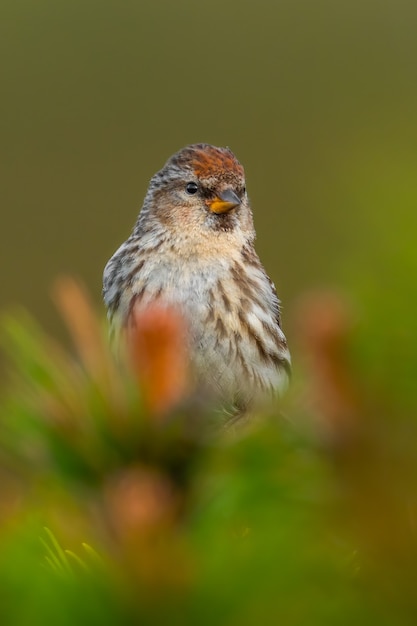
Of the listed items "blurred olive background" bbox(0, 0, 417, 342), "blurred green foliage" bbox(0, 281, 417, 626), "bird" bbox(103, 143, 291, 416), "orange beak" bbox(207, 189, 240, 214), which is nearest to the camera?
"blurred green foliage" bbox(0, 281, 417, 626)

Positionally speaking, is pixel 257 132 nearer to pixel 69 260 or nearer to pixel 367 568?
pixel 69 260

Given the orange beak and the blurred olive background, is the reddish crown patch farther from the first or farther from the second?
the blurred olive background

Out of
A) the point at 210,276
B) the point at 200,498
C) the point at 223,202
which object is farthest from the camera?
the point at 223,202

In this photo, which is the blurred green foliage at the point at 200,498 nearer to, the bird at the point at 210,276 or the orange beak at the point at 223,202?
the bird at the point at 210,276

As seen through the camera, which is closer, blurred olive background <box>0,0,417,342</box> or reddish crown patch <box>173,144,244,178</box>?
reddish crown patch <box>173,144,244,178</box>

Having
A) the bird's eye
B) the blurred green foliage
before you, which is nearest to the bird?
the bird's eye

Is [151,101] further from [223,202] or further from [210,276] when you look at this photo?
[210,276]

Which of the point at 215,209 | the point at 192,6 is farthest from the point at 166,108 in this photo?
the point at 215,209

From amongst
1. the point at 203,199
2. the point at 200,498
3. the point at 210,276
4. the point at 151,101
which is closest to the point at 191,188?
the point at 203,199
